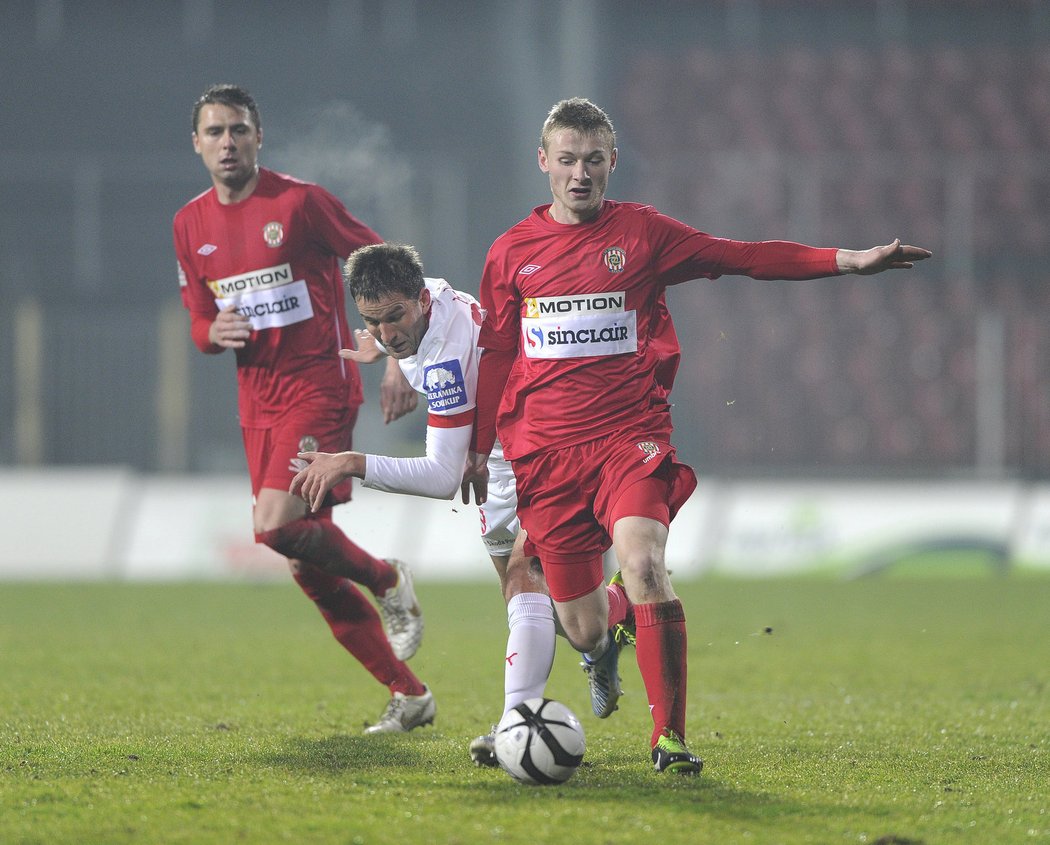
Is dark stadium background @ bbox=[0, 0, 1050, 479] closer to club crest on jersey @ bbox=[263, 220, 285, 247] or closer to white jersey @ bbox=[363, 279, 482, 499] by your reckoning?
club crest on jersey @ bbox=[263, 220, 285, 247]

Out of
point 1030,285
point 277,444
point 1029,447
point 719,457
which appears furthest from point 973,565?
point 277,444

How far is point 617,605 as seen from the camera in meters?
5.30

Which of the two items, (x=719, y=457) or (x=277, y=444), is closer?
(x=277, y=444)

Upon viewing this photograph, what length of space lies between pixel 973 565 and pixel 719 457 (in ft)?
13.9

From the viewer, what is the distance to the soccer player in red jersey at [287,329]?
5.73 meters

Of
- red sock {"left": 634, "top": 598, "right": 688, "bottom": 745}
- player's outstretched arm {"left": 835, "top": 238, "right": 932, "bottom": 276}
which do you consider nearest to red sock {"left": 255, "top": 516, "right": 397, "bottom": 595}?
red sock {"left": 634, "top": 598, "right": 688, "bottom": 745}

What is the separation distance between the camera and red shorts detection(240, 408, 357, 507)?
5664 mm

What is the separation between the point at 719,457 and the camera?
58.9 ft

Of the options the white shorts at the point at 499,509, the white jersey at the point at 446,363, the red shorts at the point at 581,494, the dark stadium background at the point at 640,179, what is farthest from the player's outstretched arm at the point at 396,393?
the dark stadium background at the point at 640,179

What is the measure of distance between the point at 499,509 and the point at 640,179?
→ 46.2 ft

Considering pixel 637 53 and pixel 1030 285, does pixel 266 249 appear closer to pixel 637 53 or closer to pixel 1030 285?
pixel 1030 285

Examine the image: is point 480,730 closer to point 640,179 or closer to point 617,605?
point 617,605

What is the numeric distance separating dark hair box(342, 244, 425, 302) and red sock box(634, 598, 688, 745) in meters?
1.34

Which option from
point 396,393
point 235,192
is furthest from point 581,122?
point 235,192
